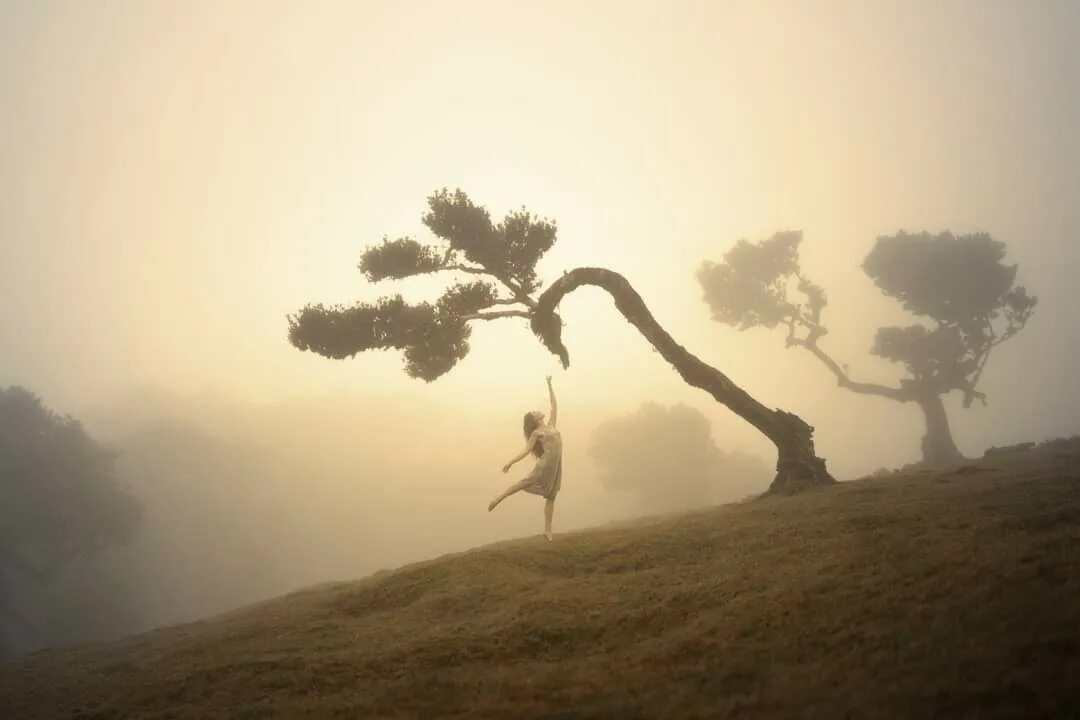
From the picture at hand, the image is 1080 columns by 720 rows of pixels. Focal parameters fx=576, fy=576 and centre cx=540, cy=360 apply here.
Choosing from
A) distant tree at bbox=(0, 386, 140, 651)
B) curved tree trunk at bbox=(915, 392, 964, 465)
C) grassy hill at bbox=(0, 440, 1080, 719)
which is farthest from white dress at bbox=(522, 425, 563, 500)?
distant tree at bbox=(0, 386, 140, 651)

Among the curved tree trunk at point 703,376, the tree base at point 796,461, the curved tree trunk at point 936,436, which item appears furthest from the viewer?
the curved tree trunk at point 936,436

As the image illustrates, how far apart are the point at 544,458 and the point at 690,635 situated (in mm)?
6671

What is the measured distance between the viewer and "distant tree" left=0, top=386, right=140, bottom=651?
37312 mm

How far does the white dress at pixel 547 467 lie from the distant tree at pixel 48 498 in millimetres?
→ 41378

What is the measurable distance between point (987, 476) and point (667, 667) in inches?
433

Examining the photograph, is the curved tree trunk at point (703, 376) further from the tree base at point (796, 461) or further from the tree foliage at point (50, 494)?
the tree foliage at point (50, 494)

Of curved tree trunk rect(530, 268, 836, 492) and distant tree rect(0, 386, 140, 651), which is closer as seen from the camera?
curved tree trunk rect(530, 268, 836, 492)

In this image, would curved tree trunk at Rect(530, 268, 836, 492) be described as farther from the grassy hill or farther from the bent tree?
the grassy hill

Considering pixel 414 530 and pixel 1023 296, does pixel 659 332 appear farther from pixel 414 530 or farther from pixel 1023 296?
pixel 414 530

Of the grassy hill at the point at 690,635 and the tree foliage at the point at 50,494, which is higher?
the tree foliage at the point at 50,494

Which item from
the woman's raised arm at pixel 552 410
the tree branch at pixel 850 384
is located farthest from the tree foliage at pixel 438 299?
the tree branch at pixel 850 384

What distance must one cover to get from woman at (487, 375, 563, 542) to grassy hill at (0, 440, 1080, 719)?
1.72 metres

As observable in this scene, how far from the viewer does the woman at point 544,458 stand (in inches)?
469

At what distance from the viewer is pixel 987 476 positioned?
478 inches
